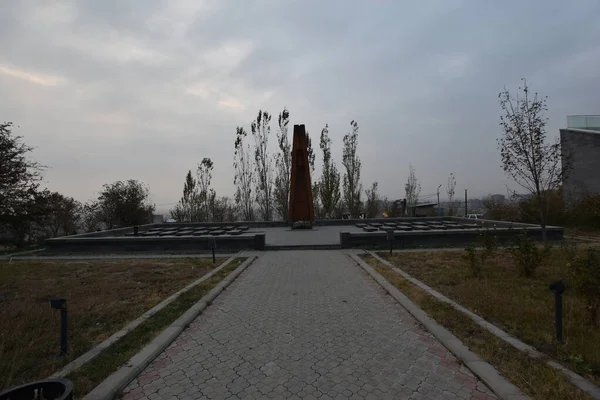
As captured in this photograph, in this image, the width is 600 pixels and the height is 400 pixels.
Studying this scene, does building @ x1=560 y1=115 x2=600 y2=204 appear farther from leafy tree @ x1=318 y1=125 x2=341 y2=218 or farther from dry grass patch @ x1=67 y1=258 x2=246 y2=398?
dry grass patch @ x1=67 y1=258 x2=246 y2=398

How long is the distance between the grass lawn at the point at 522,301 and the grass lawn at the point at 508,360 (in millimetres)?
331

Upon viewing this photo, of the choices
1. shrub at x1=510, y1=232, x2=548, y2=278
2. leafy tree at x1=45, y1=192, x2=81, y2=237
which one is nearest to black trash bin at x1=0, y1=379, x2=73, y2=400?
shrub at x1=510, y1=232, x2=548, y2=278

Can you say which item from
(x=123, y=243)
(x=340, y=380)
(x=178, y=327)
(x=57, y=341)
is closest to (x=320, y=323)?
(x=340, y=380)

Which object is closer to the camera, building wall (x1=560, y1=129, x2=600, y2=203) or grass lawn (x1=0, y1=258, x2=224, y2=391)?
grass lawn (x1=0, y1=258, x2=224, y2=391)

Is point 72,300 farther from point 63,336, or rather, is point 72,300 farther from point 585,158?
point 585,158

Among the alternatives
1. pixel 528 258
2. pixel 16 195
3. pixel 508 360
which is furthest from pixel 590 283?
pixel 16 195

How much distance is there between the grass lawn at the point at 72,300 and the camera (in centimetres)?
367

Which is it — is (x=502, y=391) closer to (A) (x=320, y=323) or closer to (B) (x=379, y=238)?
(A) (x=320, y=323)

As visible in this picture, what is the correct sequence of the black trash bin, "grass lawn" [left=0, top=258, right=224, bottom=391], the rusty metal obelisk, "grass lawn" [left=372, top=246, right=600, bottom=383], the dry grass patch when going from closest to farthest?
1. the black trash bin
2. the dry grass patch
3. "grass lawn" [left=372, top=246, right=600, bottom=383]
4. "grass lawn" [left=0, top=258, right=224, bottom=391]
5. the rusty metal obelisk

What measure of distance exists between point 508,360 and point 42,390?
3.89 metres

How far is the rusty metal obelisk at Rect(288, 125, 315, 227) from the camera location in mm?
20656

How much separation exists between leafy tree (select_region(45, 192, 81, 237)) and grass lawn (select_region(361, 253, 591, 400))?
20.8 metres

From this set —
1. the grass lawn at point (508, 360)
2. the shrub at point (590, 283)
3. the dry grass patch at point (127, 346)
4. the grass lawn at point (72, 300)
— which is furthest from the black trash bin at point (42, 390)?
the shrub at point (590, 283)

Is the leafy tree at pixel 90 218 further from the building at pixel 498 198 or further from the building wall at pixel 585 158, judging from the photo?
the building wall at pixel 585 158
